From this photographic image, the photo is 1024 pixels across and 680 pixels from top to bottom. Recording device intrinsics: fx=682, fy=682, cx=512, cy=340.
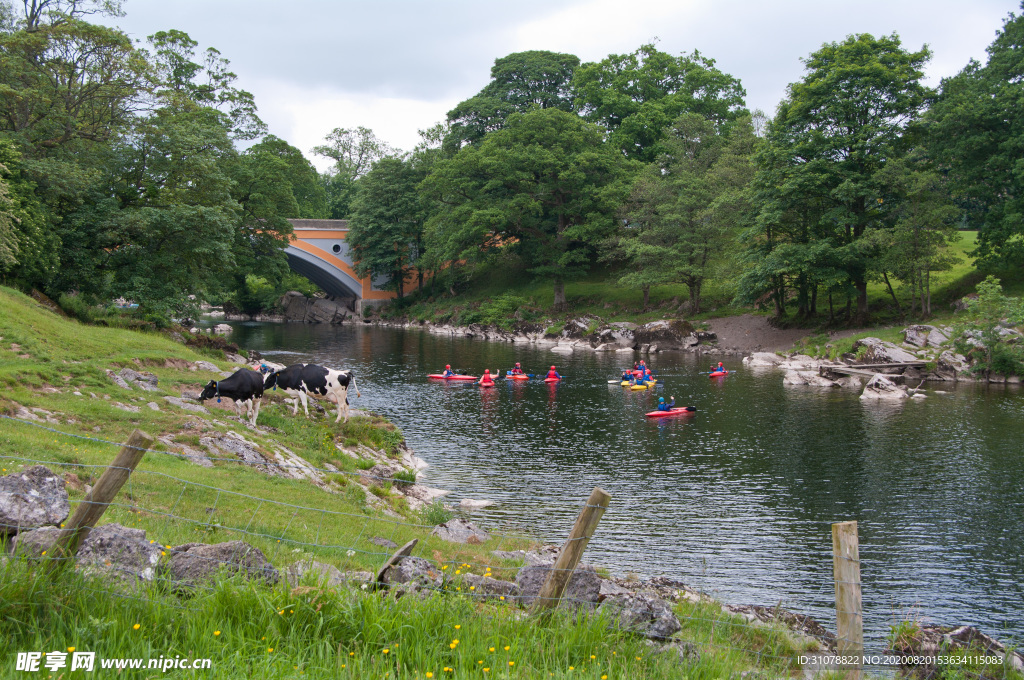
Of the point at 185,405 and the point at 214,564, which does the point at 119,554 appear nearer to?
the point at 214,564

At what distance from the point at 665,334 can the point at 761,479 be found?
32.7m

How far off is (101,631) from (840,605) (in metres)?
6.24

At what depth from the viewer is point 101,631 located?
5.11 metres

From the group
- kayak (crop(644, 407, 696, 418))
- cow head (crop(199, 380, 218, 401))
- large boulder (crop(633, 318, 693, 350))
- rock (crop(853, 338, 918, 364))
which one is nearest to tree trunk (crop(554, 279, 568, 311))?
large boulder (crop(633, 318, 693, 350))

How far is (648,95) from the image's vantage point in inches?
2854

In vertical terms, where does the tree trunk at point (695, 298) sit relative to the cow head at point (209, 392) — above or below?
above

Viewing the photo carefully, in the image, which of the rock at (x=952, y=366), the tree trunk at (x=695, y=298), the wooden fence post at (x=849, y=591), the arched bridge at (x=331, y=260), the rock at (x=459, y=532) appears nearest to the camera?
the wooden fence post at (x=849, y=591)

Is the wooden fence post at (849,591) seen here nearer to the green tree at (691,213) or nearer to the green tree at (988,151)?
the green tree at (988,151)

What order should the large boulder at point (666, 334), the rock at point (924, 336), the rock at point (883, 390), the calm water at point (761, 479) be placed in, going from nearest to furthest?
the calm water at point (761, 479)
the rock at point (883, 390)
the rock at point (924, 336)
the large boulder at point (666, 334)

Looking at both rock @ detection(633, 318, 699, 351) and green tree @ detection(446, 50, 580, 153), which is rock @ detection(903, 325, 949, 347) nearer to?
rock @ detection(633, 318, 699, 351)

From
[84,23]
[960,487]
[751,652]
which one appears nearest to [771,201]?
[960,487]

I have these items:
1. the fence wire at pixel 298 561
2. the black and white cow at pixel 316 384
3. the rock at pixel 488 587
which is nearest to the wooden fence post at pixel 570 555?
the fence wire at pixel 298 561

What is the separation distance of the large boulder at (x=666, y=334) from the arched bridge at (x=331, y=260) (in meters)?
36.8

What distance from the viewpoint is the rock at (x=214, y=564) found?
6077mm
